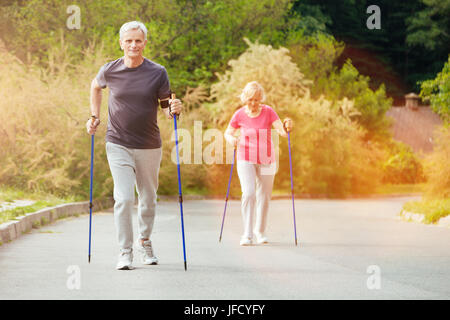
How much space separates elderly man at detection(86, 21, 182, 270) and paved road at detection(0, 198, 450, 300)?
631 mm

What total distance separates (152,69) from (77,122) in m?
10.1

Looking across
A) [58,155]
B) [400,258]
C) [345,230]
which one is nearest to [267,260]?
[400,258]

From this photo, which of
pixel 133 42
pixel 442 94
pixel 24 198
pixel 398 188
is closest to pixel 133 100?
pixel 133 42

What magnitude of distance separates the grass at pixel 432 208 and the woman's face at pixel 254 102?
5776mm

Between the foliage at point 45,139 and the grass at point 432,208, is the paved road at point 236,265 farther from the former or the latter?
the foliage at point 45,139

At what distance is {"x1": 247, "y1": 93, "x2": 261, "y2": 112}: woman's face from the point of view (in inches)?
423

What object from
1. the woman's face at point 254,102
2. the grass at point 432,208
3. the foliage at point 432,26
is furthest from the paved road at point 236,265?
the foliage at point 432,26

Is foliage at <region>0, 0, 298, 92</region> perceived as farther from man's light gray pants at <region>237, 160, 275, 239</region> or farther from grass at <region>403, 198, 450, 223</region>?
man's light gray pants at <region>237, 160, 275, 239</region>

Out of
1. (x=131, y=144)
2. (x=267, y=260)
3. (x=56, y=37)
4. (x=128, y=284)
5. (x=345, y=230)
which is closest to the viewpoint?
(x=128, y=284)

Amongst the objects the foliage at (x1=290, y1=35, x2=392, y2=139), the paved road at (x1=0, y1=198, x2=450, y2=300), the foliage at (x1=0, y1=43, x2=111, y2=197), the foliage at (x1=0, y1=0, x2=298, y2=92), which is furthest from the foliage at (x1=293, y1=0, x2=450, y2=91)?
the paved road at (x1=0, y1=198, x2=450, y2=300)

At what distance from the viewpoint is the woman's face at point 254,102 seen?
35.3ft

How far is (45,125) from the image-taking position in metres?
17.9
